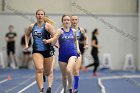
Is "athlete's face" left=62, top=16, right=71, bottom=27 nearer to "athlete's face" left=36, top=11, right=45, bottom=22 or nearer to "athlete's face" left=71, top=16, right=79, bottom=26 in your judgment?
"athlete's face" left=36, top=11, right=45, bottom=22

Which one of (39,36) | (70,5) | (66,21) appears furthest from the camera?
(70,5)

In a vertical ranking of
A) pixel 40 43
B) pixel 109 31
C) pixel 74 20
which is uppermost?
pixel 74 20

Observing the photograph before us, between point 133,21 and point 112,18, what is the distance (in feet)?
4.16

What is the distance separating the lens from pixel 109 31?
2572cm

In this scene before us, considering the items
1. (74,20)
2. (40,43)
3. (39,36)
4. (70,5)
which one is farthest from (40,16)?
(70,5)

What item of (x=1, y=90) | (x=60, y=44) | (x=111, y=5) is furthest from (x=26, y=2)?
(x=60, y=44)

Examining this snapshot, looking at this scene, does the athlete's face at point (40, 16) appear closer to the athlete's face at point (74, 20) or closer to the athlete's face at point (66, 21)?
the athlete's face at point (66, 21)

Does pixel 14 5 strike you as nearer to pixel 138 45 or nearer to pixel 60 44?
pixel 138 45

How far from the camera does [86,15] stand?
25.6m

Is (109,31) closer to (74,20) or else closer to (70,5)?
(70,5)

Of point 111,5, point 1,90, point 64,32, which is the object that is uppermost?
point 111,5

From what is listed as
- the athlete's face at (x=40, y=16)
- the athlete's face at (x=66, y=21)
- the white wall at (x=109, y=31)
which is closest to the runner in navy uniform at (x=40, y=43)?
the athlete's face at (x=40, y=16)

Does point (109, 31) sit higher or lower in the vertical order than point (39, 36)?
higher

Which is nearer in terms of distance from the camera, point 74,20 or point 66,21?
point 66,21
